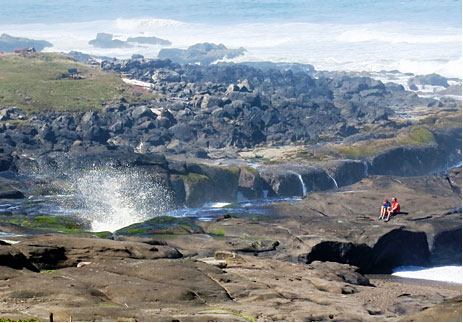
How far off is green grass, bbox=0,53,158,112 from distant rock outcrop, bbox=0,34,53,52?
48.2 metres

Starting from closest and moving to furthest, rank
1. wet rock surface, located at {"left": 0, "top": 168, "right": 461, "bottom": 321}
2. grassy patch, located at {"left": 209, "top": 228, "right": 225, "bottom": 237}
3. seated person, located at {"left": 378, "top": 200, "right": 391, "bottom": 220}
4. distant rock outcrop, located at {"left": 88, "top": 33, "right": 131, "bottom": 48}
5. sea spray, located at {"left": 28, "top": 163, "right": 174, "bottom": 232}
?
wet rock surface, located at {"left": 0, "top": 168, "right": 461, "bottom": 321}
grassy patch, located at {"left": 209, "top": 228, "right": 225, "bottom": 237}
seated person, located at {"left": 378, "top": 200, "right": 391, "bottom": 220}
sea spray, located at {"left": 28, "top": 163, "right": 174, "bottom": 232}
distant rock outcrop, located at {"left": 88, "top": 33, "right": 131, "bottom": 48}

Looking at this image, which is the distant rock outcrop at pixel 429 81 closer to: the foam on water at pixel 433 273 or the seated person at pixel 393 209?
the seated person at pixel 393 209

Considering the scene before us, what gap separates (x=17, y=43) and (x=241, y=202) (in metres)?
119

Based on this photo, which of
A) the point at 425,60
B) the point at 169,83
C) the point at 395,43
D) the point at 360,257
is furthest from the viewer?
the point at 395,43

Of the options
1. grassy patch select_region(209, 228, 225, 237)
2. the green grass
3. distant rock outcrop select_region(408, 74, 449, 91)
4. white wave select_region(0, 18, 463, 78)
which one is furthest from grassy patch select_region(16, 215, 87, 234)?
white wave select_region(0, 18, 463, 78)

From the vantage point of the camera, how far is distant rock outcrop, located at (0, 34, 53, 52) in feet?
509

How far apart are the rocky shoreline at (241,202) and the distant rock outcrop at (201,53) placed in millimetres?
43752

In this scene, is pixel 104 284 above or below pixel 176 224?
above

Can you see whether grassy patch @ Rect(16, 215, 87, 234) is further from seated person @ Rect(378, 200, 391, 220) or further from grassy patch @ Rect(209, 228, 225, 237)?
seated person @ Rect(378, 200, 391, 220)

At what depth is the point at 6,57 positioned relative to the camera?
10656 centimetres

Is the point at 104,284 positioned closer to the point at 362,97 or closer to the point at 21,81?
the point at 21,81

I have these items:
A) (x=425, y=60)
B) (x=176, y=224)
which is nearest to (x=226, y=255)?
(x=176, y=224)

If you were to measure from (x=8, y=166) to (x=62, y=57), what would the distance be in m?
61.9

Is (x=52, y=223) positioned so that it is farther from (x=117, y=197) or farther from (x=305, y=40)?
(x=305, y=40)
